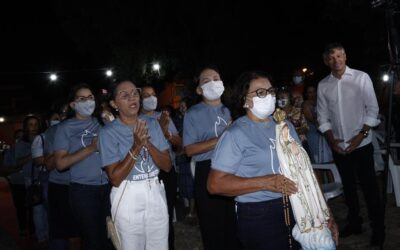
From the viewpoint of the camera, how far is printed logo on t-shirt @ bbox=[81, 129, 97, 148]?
455 centimetres

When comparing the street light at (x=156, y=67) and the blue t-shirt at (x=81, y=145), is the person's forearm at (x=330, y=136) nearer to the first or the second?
the blue t-shirt at (x=81, y=145)

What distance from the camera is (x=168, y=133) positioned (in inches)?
201

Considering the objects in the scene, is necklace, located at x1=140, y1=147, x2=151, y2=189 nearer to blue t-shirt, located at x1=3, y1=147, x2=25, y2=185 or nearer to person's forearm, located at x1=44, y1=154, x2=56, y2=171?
person's forearm, located at x1=44, y1=154, x2=56, y2=171

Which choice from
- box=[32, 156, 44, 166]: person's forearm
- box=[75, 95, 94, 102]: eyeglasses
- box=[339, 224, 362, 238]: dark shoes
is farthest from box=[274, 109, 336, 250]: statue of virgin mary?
box=[32, 156, 44, 166]: person's forearm

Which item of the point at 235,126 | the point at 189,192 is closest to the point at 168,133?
the point at 235,126

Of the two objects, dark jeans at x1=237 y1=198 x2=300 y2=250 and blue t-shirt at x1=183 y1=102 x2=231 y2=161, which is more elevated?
blue t-shirt at x1=183 y1=102 x2=231 y2=161

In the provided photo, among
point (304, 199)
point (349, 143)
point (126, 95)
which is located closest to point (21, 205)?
point (126, 95)

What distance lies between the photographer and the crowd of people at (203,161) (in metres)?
2.93

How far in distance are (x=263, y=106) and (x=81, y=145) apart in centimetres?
227

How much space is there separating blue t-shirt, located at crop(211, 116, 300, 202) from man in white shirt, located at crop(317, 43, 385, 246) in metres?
2.59

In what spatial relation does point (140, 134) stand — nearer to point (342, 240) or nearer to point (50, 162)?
point (50, 162)

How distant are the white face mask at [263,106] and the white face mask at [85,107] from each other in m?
2.22

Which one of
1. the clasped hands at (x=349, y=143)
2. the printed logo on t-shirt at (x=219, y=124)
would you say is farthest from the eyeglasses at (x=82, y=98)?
the clasped hands at (x=349, y=143)

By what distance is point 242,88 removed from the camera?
315 centimetres
